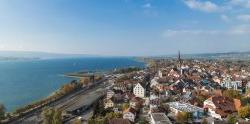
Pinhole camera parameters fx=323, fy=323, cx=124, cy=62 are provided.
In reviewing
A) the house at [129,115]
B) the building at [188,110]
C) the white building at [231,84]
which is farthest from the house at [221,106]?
the white building at [231,84]

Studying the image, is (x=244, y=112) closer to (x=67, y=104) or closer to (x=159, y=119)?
(x=159, y=119)

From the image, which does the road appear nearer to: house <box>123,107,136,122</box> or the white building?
house <box>123,107,136,122</box>

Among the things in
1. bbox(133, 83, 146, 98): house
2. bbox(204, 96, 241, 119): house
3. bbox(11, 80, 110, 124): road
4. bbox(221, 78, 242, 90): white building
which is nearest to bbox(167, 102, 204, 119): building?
bbox(204, 96, 241, 119): house

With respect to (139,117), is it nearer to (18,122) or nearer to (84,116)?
(84,116)

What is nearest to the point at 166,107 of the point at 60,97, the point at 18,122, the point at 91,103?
the point at 91,103

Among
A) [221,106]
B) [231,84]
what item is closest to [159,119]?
[221,106]

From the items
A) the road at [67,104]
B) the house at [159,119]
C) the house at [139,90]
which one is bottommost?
the road at [67,104]

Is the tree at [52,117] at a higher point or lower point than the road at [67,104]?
higher

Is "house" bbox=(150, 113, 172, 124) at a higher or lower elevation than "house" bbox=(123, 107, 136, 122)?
higher

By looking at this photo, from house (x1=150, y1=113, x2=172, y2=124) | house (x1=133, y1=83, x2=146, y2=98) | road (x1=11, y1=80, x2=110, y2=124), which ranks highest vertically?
house (x1=150, y1=113, x2=172, y2=124)

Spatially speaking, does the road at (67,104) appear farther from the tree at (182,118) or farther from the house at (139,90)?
the tree at (182,118)
